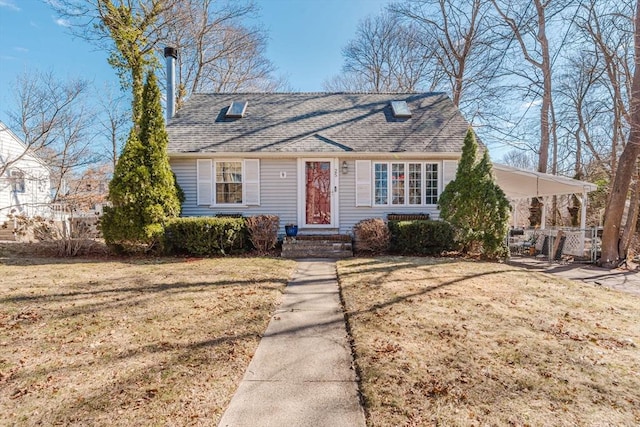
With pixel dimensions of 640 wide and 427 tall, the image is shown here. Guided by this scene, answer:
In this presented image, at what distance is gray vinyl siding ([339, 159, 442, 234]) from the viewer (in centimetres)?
1009

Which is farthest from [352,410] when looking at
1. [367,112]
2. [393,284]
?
[367,112]

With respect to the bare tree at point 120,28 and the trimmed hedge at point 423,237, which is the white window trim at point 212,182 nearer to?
the trimmed hedge at point 423,237

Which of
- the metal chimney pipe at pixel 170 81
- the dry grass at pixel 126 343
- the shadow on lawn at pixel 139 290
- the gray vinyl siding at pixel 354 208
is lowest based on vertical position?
the dry grass at pixel 126 343

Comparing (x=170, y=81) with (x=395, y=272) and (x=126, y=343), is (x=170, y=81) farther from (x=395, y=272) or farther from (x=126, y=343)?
(x=126, y=343)

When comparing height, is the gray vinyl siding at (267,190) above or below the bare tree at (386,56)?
below

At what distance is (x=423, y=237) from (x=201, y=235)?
5970 millimetres

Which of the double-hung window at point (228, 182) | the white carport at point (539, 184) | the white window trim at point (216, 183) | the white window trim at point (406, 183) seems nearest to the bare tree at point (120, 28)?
the white window trim at point (216, 183)

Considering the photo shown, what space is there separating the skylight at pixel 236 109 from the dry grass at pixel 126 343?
23.5 ft

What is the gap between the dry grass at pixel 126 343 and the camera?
221cm

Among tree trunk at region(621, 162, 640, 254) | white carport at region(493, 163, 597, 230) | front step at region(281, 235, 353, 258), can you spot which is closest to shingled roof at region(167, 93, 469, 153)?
white carport at region(493, 163, 597, 230)

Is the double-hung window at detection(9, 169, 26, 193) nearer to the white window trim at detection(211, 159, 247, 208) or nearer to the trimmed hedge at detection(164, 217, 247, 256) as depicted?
the white window trim at detection(211, 159, 247, 208)

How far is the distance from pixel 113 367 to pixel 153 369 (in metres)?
0.36

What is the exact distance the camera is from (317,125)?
1114 centimetres

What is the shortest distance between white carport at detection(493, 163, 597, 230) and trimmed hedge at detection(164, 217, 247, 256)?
7790 mm
